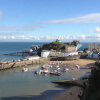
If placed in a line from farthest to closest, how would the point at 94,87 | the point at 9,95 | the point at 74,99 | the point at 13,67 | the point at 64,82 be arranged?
the point at 13,67 < the point at 64,82 < the point at 9,95 < the point at 74,99 < the point at 94,87

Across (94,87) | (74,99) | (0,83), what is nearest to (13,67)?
(0,83)

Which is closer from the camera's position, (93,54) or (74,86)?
(74,86)

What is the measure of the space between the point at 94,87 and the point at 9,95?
13.7 metres

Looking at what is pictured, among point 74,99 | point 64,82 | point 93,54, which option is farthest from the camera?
point 93,54

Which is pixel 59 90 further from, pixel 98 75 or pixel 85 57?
pixel 85 57

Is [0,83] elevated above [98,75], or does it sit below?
below

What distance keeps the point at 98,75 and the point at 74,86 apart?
11.3 m

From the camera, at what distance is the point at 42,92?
22641mm

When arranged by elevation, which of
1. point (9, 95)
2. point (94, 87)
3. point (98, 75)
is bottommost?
point (9, 95)

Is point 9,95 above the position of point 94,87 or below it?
below

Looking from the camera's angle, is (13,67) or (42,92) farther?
(13,67)

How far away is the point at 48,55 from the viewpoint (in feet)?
215

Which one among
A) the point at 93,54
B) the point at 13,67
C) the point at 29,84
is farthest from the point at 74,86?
the point at 93,54

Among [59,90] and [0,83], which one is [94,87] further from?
[0,83]
